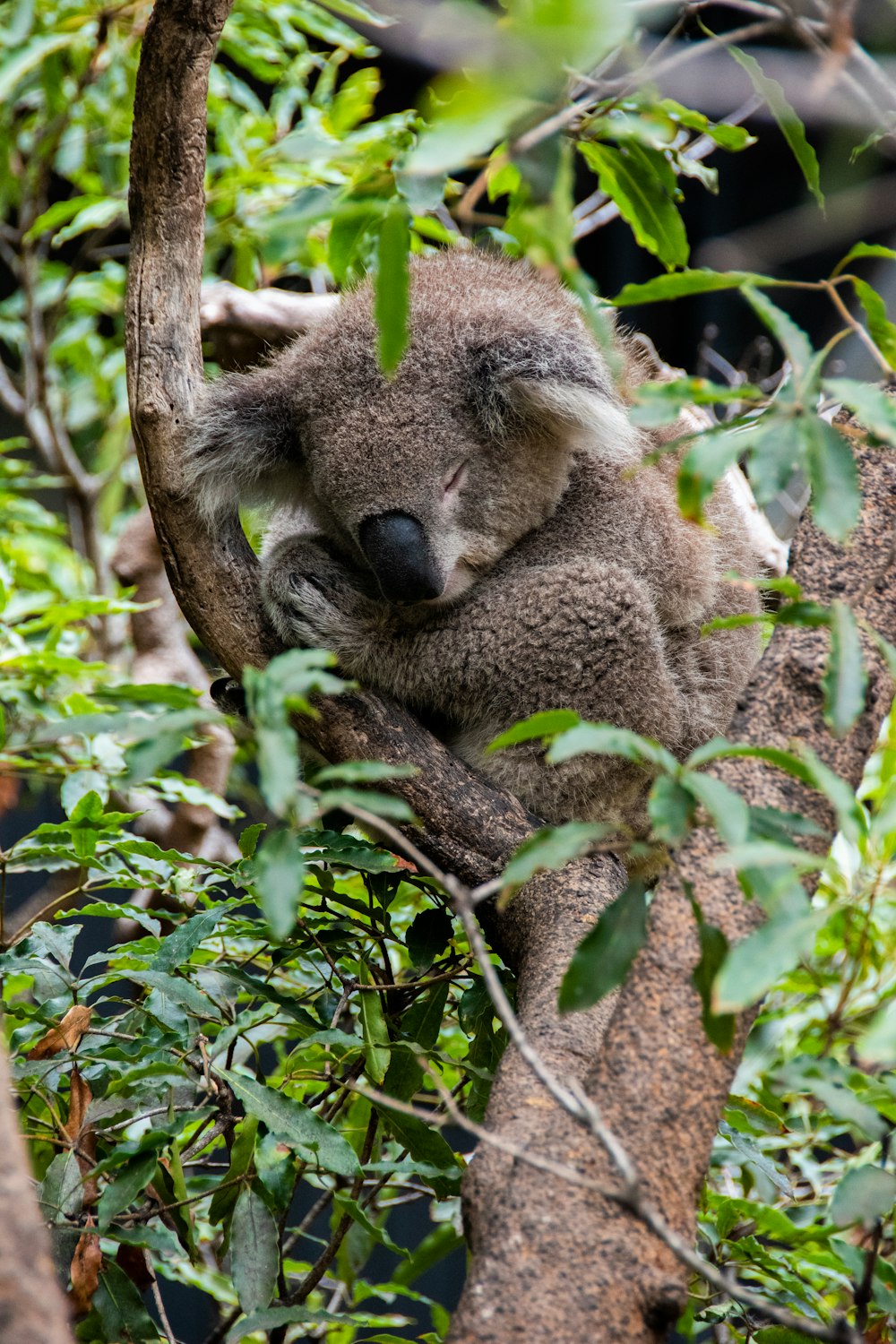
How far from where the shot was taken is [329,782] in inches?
76.1

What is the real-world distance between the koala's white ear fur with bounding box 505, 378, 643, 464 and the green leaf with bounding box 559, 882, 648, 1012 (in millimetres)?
1157

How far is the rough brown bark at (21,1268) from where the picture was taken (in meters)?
0.83

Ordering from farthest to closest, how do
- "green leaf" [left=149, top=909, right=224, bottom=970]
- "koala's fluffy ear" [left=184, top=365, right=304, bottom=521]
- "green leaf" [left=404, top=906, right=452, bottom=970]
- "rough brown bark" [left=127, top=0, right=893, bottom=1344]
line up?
"koala's fluffy ear" [left=184, top=365, right=304, bottom=521] < "green leaf" [left=404, top=906, right=452, bottom=970] < "green leaf" [left=149, top=909, right=224, bottom=970] < "rough brown bark" [left=127, top=0, right=893, bottom=1344]

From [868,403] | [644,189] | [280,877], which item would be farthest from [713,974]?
[644,189]

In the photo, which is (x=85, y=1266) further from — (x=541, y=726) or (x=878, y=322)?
(x=878, y=322)

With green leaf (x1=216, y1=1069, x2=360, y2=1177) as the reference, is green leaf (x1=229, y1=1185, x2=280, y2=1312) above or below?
below

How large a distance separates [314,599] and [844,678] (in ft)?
4.12

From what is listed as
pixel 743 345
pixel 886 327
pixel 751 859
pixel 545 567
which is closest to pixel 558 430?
pixel 545 567

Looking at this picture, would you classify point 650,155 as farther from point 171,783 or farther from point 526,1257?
point 171,783

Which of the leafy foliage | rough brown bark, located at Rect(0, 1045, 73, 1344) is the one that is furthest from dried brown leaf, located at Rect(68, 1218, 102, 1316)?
rough brown bark, located at Rect(0, 1045, 73, 1344)

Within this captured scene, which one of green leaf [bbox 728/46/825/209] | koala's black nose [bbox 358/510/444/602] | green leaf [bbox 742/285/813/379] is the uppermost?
green leaf [bbox 728/46/825/209]

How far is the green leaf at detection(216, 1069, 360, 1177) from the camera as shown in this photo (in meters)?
1.44

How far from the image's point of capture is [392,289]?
3.39ft

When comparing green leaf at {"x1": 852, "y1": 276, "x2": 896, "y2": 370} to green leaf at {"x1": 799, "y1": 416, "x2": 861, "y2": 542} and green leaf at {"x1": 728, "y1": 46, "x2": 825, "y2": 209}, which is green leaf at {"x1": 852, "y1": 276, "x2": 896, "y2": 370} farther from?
green leaf at {"x1": 799, "y1": 416, "x2": 861, "y2": 542}
